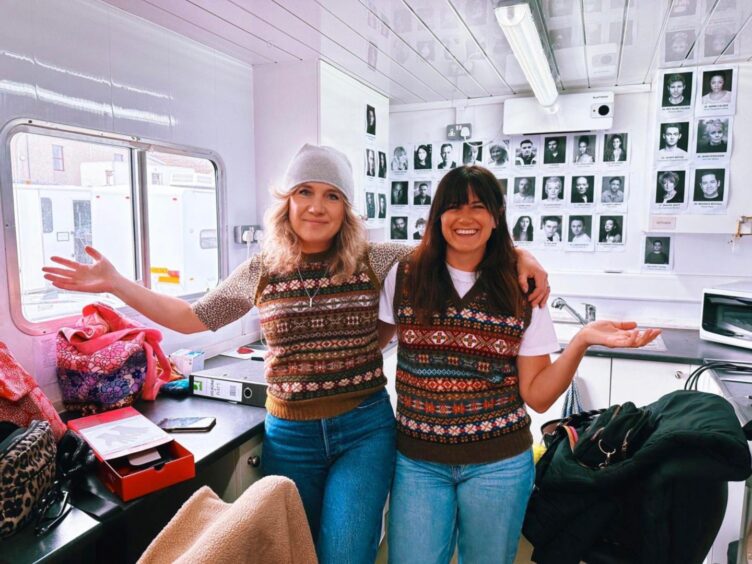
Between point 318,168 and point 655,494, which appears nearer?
point 655,494

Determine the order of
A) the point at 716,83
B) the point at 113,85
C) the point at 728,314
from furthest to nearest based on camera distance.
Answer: the point at 716,83 < the point at 728,314 < the point at 113,85

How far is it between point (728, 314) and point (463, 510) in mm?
2218

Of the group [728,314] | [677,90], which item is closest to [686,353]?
[728,314]

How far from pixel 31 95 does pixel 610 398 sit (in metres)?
2.90

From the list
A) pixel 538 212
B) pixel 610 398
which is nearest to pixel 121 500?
pixel 610 398

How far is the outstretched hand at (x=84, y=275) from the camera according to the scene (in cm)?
149

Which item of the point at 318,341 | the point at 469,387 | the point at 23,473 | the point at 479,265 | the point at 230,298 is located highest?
the point at 479,265

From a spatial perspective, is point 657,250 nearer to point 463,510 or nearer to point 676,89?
point 676,89

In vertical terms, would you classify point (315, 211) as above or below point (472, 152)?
below

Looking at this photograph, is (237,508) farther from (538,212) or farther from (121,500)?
(538,212)

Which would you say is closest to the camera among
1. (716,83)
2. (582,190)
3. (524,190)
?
(716,83)

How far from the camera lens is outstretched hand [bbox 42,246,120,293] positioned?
149 centimetres

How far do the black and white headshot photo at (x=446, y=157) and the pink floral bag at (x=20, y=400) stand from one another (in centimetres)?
294

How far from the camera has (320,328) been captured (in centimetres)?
152
